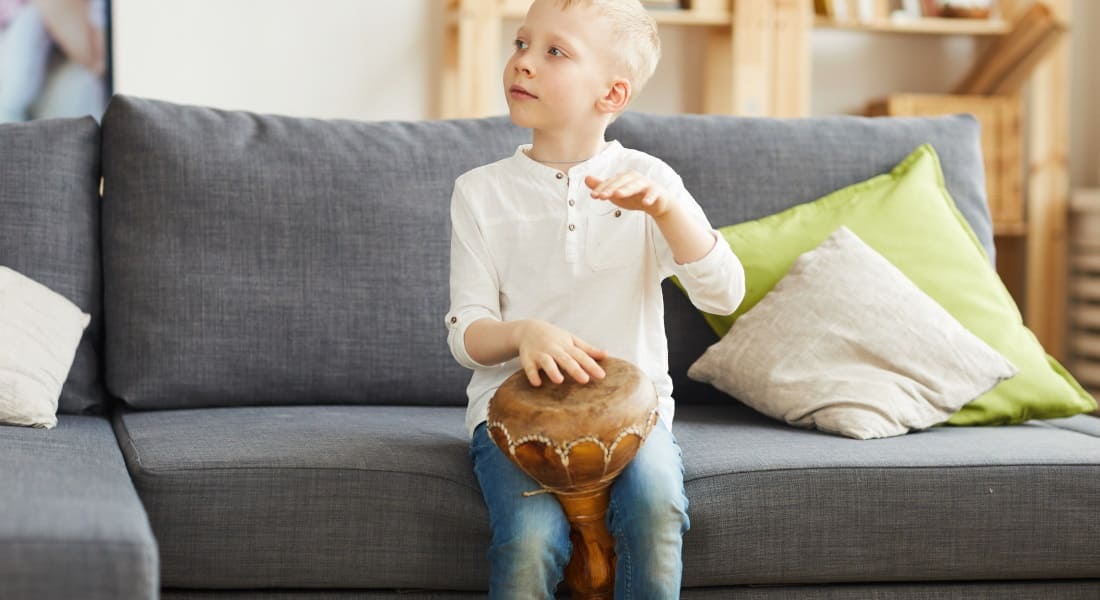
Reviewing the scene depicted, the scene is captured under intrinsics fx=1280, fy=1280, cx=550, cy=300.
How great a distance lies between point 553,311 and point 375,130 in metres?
0.69

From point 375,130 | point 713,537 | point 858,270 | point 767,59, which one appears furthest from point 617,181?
point 767,59

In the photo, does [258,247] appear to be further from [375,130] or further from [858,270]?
[858,270]

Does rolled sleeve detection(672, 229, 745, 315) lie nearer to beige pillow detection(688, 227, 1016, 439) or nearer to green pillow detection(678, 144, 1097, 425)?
beige pillow detection(688, 227, 1016, 439)

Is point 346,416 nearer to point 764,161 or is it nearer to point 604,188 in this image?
point 604,188

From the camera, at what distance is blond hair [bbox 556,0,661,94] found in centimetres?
180

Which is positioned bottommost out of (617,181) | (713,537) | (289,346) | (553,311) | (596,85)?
(713,537)

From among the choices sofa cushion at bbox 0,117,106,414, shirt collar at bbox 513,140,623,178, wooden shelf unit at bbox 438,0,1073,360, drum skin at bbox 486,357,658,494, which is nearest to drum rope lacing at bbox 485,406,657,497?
drum skin at bbox 486,357,658,494

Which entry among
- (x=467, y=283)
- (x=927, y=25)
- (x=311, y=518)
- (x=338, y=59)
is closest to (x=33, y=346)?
(x=311, y=518)

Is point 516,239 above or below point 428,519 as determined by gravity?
above

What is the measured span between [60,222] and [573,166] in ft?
2.97

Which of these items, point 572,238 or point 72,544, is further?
point 572,238

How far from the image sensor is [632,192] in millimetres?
1553

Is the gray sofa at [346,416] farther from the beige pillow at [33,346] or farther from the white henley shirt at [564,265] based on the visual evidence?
the white henley shirt at [564,265]

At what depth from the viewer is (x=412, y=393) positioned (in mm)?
2205
